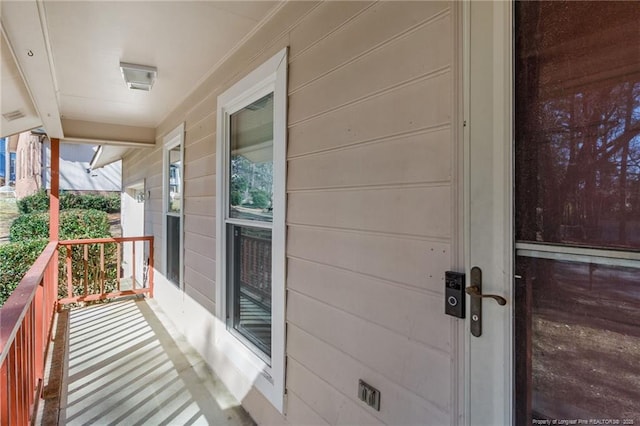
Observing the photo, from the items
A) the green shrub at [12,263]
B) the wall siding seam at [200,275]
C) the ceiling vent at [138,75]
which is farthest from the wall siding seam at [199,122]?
the green shrub at [12,263]

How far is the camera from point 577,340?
2.76 feet

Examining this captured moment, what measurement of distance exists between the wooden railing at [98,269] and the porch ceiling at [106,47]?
1.77 m

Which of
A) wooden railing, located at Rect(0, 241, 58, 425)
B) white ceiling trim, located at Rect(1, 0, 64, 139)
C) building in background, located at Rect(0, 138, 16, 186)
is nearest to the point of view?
wooden railing, located at Rect(0, 241, 58, 425)

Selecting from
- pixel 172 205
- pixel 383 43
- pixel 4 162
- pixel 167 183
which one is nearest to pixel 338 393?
pixel 383 43

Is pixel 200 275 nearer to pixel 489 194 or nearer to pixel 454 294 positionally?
pixel 454 294

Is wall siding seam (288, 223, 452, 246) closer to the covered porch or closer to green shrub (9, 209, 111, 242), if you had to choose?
the covered porch

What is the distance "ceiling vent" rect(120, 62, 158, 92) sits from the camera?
2762 millimetres

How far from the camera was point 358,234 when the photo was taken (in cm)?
143

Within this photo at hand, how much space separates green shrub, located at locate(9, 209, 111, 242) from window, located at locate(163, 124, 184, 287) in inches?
158

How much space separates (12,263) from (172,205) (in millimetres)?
2846

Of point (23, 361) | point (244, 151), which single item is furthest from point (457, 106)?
point (23, 361)

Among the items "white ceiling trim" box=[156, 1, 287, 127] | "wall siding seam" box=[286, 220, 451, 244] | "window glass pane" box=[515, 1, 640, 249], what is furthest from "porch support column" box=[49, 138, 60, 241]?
"window glass pane" box=[515, 1, 640, 249]

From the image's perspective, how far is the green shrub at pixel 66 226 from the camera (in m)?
6.75

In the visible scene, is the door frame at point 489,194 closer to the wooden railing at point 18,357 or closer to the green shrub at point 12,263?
the wooden railing at point 18,357
